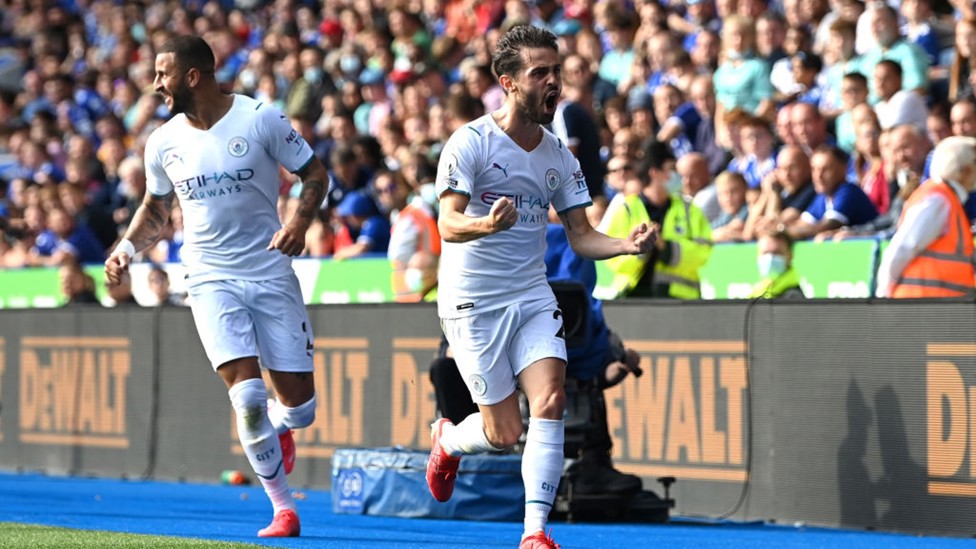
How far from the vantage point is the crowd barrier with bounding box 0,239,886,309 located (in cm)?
1209

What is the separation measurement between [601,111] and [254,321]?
7.88 metres

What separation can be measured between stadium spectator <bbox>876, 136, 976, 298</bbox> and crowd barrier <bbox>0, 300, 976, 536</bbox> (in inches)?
18.1

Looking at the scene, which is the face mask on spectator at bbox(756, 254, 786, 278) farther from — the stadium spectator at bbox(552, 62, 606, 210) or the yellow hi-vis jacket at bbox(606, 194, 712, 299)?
the stadium spectator at bbox(552, 62, 606, 210)

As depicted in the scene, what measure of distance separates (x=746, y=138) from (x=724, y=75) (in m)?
1.44

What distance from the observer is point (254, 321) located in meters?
9.40

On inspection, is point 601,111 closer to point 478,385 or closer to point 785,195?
point 785,195

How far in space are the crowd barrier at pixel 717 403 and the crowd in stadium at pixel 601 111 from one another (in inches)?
40.1

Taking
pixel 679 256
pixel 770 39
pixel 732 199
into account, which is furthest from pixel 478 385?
pixel 770 39

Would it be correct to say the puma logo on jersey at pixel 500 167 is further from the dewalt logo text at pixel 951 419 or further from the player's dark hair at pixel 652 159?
the player's dark hair at pixel 652 159

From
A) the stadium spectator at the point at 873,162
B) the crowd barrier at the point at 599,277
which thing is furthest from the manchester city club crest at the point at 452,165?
the stadium spectator at the point at 873,162

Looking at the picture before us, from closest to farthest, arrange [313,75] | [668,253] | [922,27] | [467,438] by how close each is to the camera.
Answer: [467,438], [668,253], [922,27], [313,75]

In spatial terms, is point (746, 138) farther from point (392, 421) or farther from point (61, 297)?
point (61, 297)

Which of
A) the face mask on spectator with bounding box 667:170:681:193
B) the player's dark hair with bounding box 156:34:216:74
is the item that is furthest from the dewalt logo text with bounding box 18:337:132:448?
the player's dark hair with bounding box 156:34:216:74

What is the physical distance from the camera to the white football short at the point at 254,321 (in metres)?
9.24
